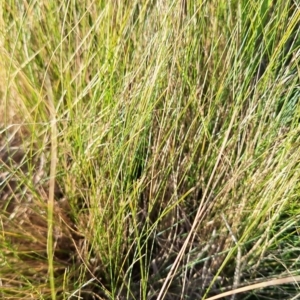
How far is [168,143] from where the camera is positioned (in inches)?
31.9

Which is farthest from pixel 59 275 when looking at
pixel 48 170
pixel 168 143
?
pixel 168 143

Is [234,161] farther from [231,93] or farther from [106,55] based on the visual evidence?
[106,55]

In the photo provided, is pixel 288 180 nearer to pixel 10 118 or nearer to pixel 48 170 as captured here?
pixel 48 170

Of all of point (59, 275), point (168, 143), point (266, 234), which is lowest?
point (59, 275)

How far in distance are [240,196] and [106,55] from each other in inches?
13.3

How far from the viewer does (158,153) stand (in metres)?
0.82

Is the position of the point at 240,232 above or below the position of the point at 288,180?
below

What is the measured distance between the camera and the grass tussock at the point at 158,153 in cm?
78

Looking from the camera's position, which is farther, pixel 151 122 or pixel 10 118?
pixel 10 118

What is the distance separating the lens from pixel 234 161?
2.81ft

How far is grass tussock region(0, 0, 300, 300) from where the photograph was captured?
778mm

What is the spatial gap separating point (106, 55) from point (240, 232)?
0.39 m

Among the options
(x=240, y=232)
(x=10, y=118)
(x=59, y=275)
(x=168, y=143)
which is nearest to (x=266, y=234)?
(x=240, y=232)

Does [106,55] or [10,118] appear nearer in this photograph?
[106,55]
